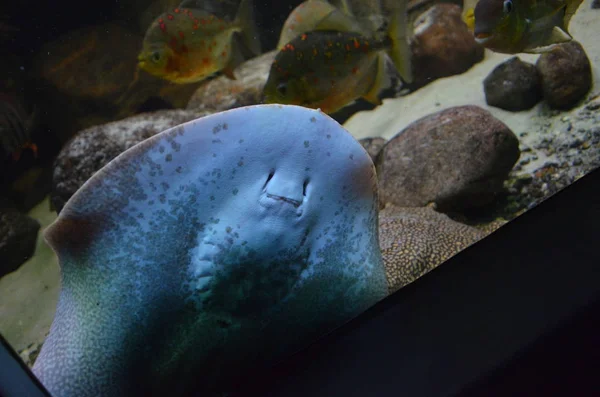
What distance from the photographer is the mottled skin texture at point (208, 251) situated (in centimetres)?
86

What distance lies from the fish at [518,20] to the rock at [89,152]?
257 centimetres

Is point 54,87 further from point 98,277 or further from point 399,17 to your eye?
point 98,277

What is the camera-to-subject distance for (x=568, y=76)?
271 cm

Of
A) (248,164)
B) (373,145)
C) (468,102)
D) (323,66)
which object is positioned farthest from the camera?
(468,102)

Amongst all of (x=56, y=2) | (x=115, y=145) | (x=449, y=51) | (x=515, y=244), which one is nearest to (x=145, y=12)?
(x=56, y=2)

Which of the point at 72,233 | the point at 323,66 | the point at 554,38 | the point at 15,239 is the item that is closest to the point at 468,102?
the point at 554,38

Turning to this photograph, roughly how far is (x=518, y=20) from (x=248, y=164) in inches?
72.1

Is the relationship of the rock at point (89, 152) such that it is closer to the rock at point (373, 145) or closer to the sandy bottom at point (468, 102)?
the rock at point (373, 145)

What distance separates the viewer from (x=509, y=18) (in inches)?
72.7

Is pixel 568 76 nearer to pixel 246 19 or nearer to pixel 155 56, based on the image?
pixel 246 19

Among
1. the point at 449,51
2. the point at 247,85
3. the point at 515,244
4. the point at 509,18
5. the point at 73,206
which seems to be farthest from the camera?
the point at 247,85

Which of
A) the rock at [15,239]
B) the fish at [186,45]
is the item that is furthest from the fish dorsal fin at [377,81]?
the rock at [15,239]

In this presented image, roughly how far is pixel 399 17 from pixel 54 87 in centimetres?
375

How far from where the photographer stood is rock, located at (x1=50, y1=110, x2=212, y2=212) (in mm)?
3012
